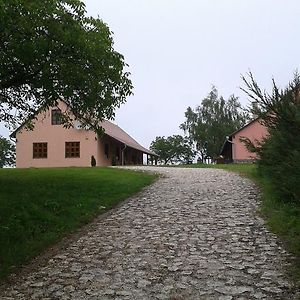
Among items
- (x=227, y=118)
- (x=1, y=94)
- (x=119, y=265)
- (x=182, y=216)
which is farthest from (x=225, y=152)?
(x=119, y=265)

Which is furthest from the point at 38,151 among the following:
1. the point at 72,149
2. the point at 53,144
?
the point at 72,149

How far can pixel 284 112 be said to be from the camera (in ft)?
20.5

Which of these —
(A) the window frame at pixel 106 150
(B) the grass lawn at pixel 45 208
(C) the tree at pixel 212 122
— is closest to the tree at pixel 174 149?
(C) the tree at pixel 212 122

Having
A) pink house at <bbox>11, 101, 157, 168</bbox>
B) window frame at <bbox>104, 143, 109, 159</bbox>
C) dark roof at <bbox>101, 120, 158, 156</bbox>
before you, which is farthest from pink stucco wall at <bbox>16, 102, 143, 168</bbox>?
dark roof at <bbox>101, 120, 158, 156</bbox>

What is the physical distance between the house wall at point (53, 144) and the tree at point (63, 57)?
992 inches

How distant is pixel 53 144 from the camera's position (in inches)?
1649

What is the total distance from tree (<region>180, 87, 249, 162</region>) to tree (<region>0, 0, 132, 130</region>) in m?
49.0

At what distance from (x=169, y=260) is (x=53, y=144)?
35.4 m

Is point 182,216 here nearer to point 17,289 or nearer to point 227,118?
point 17,289

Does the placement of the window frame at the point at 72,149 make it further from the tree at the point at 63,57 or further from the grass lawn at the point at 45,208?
the tree at the point at 63,57

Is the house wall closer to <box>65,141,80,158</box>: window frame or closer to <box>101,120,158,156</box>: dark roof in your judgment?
<box>65,141,80,158</box>: window frame

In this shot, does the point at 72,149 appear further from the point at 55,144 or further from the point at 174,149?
the point at 174,149

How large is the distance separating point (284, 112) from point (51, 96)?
33.0ft

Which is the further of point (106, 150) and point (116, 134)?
point (116, 134)
